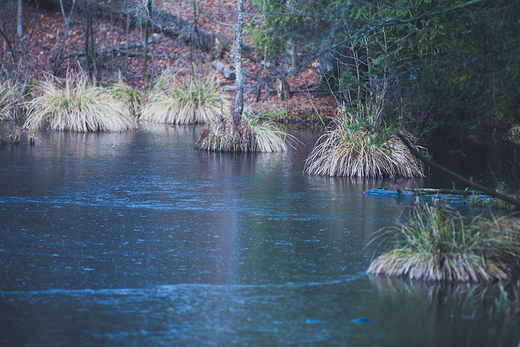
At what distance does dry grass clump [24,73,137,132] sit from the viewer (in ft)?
60.2

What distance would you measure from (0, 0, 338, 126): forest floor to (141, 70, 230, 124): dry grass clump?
1742 millimetres

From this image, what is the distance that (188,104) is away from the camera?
2088 cm

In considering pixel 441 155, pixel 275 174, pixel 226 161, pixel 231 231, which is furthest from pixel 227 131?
pixel 231 231

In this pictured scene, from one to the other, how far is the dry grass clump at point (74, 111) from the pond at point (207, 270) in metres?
7.43

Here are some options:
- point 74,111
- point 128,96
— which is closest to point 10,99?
point 74,111

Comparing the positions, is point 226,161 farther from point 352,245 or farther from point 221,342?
point 221,342

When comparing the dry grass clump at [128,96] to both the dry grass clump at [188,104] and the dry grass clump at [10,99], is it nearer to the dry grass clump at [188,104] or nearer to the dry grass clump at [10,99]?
the dry grass clump at [188,104]

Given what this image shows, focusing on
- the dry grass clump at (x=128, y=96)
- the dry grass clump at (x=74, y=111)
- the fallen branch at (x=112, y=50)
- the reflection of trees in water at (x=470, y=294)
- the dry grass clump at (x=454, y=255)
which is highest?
the fallen branch at (x=112, y=50)

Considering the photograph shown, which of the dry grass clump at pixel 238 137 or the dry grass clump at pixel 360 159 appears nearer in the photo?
the dry grass clump at pixel 360 159

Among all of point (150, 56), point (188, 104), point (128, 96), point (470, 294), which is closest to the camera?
point (470, 294)

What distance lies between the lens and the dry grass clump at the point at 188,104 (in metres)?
20.7

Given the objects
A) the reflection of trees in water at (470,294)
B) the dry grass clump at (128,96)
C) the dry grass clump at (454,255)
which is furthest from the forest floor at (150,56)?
the reflection of trees in water at (470,294)

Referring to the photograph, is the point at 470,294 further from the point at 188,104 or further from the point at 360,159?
the point at 188,104

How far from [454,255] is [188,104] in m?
16.0
